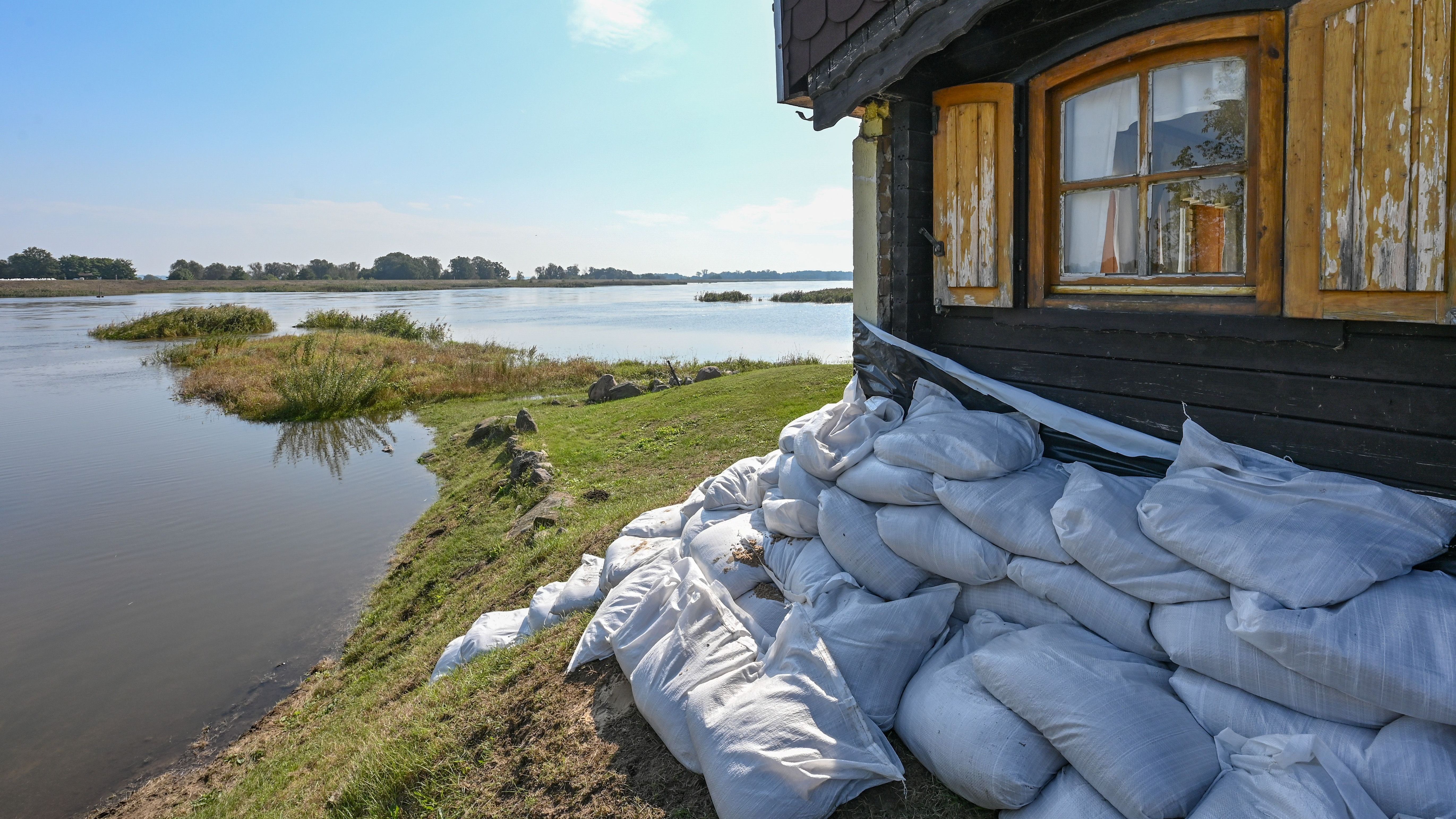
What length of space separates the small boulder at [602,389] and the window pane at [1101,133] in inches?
408

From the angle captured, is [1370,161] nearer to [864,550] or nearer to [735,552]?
[864,550]

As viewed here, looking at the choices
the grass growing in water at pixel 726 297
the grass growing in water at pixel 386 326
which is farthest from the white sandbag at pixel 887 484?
the grass growing in water at pixel 726 297

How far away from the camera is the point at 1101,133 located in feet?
9.76

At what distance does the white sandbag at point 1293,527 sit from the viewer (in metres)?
1.85

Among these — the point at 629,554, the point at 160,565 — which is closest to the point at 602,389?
the point at 160,565

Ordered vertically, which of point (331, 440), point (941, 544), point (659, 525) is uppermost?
point (941, 544)

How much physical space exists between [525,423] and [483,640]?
6.03 meters

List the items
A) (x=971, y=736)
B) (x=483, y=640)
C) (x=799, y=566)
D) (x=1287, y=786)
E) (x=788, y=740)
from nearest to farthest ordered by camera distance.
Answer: (x=1287, y=786) < (x=971, y=736) < (x=788, y=740) < (x=799, y=566) < (x=483, y=640)

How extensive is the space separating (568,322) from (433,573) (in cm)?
3545

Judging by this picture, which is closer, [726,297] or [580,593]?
[580,593]

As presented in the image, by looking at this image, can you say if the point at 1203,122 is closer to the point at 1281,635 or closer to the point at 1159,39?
the point at 1159,39

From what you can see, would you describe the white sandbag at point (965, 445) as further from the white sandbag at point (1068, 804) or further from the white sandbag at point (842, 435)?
the white sandbag at point (1068, 804)

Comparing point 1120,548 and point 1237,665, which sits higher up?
point 1120,548

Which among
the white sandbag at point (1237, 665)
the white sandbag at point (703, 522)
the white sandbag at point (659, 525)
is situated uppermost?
the white sandbag at point (1237, 665)
